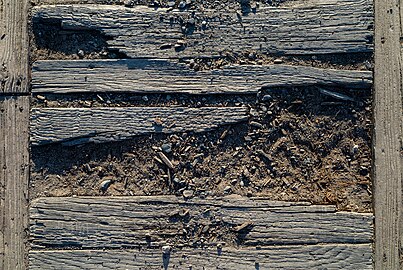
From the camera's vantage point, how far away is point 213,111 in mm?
2570

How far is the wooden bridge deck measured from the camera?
2535 millimetres

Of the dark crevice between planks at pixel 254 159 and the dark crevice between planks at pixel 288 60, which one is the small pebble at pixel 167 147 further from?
the dark crevice between planks at pixel 288 60

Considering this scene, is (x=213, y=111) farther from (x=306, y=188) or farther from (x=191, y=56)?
Result: (x=306, y=188)

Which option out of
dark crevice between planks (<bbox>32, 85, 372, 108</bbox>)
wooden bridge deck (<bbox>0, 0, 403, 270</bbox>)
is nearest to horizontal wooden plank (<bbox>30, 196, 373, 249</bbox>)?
wooden bridge deck (<bbox>0, 0, 403, 270</bbox>)

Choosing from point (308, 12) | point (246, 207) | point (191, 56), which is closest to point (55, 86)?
point (191, 56)

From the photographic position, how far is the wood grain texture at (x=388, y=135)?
2.56 meters

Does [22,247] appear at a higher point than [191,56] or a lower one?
lower

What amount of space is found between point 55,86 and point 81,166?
45 centimetres

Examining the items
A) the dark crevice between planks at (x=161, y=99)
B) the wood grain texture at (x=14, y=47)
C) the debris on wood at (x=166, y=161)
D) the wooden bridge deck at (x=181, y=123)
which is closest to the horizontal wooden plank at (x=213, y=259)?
the wooden bridge deck at (x=181, y=123)

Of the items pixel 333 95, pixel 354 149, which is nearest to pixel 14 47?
pixel 333 95

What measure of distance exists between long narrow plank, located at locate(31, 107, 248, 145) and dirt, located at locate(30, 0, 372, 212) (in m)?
0.04

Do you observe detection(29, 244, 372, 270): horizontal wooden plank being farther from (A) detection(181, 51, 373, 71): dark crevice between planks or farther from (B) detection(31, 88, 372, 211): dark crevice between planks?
(A) detection(181, 51, 373, 71): dark crevice between planks

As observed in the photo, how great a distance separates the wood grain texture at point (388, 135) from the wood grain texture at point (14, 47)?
1904 millimetres

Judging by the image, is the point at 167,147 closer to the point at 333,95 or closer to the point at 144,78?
the point at 144,78
